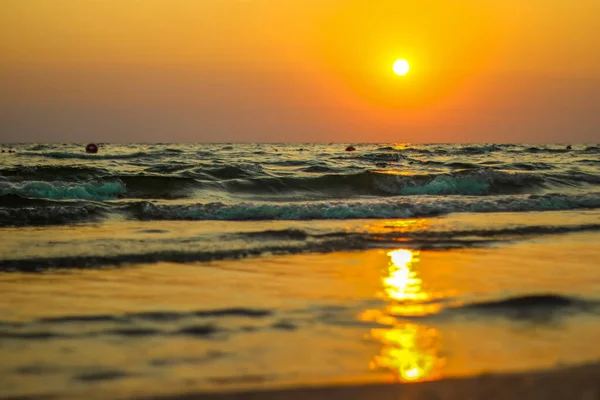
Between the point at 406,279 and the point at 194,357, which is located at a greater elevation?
the point at 406,279

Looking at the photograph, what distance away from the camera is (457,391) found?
3637 mm

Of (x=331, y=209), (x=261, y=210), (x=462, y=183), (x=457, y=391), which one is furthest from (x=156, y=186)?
(x=457, y=391)

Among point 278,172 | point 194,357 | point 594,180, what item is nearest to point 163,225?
point 194,357

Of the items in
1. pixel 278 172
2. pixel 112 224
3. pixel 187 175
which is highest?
pixel 278 172

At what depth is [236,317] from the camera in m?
5.25

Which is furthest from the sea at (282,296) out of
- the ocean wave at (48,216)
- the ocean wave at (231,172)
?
the ocean wave at (231,172)

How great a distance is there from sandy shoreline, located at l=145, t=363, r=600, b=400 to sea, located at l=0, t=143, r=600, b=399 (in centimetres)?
10

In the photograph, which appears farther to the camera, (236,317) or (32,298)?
(32,298)

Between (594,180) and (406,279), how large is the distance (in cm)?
1824

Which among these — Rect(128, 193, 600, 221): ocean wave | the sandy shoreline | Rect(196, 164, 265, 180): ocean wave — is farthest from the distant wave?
the sandy shoreline

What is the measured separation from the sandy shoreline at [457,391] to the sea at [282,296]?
3.8 inches

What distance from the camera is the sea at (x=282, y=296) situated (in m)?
4.06

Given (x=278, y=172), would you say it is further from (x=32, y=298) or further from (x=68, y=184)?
(x=32, y=298)

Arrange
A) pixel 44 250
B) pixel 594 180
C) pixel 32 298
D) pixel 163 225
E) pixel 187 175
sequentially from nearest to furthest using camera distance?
1. pixel 32 298
2. pixel 44 250
3. pixel 163 225
4. pixel 187 175
5. pixel 594 180
